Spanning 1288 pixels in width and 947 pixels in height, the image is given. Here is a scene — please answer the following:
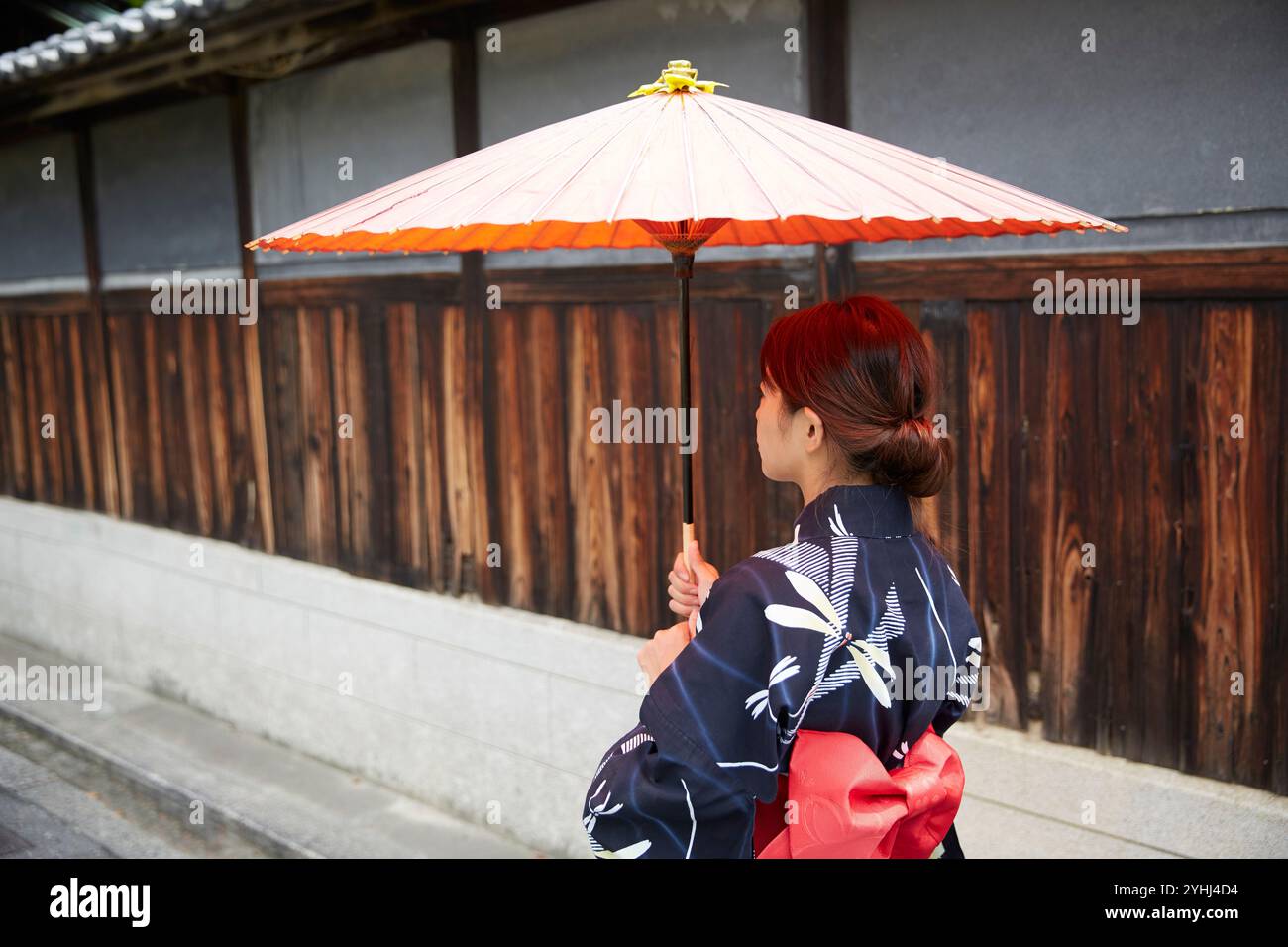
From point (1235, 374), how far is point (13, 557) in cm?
1082

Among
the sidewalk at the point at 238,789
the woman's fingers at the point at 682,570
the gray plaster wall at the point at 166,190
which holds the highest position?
the gray plaster wall at the point at 166,190

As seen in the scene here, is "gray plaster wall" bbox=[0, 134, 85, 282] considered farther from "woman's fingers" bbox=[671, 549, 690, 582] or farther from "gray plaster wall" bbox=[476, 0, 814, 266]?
"woman's fingers" bbox=[671, 549, 690, 582]

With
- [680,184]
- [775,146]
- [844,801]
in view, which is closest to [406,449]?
[775,146]

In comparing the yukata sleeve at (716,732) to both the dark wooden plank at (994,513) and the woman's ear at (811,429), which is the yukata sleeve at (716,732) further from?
the dark wooden plank at (994,513)

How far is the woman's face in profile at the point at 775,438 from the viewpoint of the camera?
2.54 m

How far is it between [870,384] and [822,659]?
57 cm

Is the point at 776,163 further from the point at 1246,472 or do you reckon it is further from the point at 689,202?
the point at 1246,472

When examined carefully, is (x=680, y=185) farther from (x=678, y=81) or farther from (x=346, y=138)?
(x=346, y=138)

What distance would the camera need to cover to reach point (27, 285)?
10.3 meters

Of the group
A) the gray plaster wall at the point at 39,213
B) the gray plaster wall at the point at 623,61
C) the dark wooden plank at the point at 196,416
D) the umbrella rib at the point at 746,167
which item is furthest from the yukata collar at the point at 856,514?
the gray plaster wall at the point at 39,213

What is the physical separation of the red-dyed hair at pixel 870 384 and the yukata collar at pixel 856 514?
4cm

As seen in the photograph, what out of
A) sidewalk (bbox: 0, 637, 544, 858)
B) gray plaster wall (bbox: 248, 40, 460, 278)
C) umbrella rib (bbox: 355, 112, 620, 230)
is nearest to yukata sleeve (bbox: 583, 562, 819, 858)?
umbrella rib (bbox: 355, 112, 620, 230)

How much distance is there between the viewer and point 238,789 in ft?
24.0
